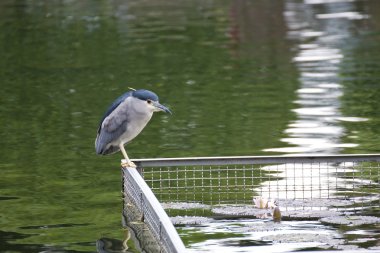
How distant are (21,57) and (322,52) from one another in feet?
19.9

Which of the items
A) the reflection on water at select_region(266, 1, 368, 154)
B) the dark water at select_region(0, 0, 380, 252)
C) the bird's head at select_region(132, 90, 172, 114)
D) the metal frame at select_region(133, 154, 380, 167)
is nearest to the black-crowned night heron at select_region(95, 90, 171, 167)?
the bird's head at select_region(132, 90, 172, 114)

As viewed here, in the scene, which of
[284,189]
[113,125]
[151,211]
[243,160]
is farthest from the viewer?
[284,189]

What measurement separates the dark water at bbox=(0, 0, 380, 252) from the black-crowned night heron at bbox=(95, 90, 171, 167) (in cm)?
79

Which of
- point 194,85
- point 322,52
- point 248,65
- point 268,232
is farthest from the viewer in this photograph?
point 322,52

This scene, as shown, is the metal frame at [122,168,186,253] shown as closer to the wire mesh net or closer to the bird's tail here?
the bird's tail

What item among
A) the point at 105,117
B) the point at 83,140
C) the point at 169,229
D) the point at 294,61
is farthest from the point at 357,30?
the point at 169,229

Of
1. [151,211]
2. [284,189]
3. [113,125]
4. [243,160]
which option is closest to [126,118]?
[113,125]

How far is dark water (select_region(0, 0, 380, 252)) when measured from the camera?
12.6m

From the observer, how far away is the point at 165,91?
19.8 m

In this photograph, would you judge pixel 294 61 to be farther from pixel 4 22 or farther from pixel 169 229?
pixel 169 229

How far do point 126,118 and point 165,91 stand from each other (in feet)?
30.5

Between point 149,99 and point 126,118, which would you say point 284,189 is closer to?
point 126,118

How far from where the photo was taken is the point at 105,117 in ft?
35.6

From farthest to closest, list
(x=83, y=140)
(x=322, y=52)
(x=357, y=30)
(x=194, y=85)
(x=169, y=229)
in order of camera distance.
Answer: (x=357, y=30)
(x=322, y=52)
(x=194, y=85)
(x=83, y=140)
(x=169, y=229)
